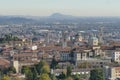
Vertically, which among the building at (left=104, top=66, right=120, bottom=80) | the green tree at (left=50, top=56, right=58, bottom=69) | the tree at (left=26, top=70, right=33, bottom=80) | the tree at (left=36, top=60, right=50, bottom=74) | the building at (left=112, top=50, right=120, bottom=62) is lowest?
the building at (left=112, top=50, right=120, bottom=62)

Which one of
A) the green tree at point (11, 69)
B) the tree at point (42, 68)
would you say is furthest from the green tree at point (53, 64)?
the green tree at point (11, 69)

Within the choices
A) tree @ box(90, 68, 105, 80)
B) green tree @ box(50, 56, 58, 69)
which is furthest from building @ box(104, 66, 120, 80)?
green tree @ box(50, 56, 58, 69)

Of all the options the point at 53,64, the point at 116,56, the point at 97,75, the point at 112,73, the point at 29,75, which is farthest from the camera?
the point at 116,56

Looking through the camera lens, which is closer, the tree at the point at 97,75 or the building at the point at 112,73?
the tree at the point at 97,75

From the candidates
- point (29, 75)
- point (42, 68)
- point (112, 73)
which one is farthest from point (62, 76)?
point (112, 73)

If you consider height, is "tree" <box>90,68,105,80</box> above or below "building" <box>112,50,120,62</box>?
above

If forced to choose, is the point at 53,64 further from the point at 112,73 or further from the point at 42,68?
the point at 112,73

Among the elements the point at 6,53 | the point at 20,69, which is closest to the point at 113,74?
the point at 20,69

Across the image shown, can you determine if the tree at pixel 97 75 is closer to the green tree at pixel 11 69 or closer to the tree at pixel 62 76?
the tree at pixel 62 76

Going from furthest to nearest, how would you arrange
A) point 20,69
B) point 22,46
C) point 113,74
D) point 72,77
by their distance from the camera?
point 22,46 < point 20,69 < point 113,74 < point 72,77

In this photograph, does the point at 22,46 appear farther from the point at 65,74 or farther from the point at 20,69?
the point at 65,74

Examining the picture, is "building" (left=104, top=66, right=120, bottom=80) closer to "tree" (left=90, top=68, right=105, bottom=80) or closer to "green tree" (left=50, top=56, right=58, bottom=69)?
"tree" (left=90, top=68, right=105, bottom=80)
